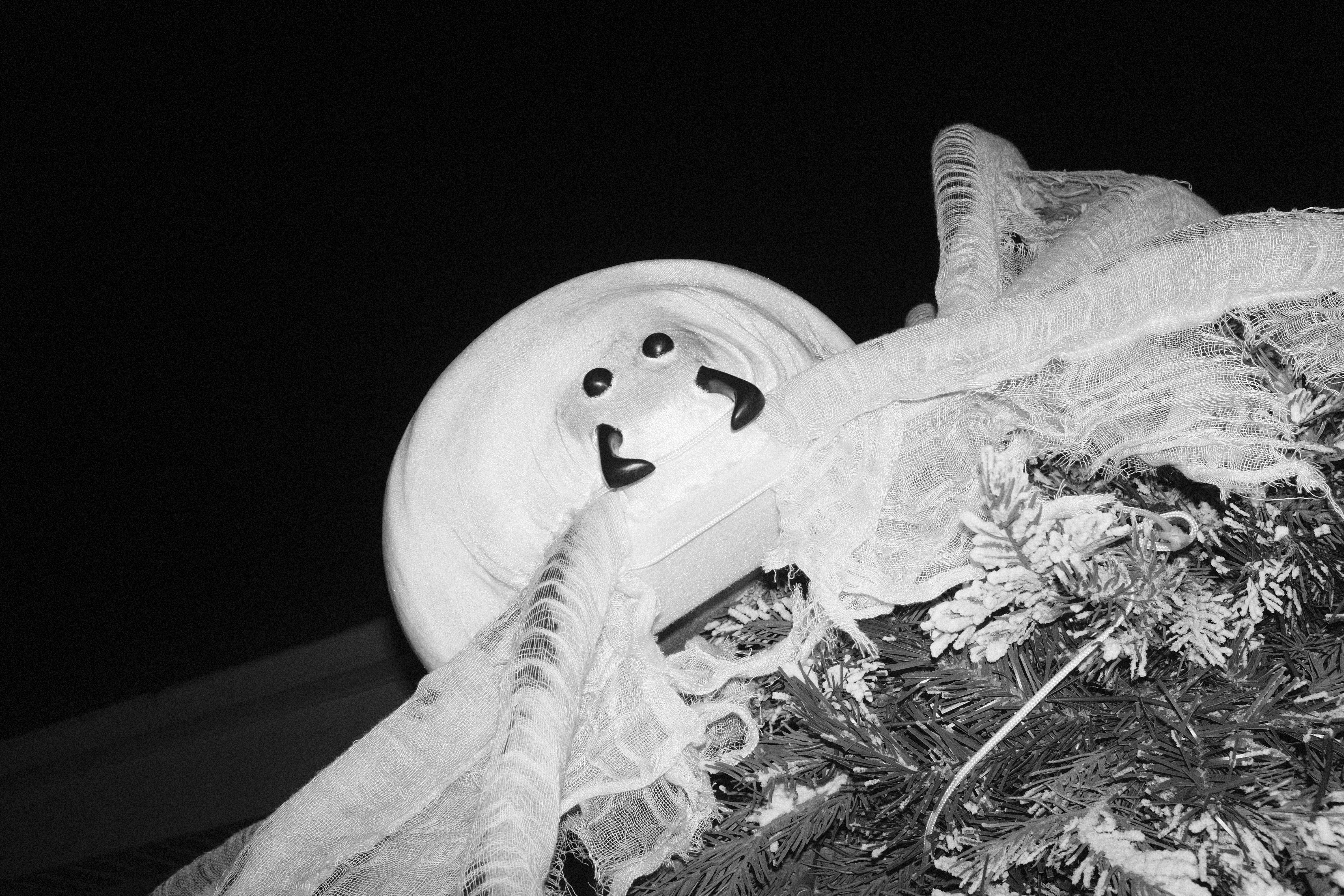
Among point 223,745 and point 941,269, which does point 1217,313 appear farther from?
point 223,745

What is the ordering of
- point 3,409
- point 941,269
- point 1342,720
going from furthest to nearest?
1. point 3,409
2. point 941,269
3. point 1342,720

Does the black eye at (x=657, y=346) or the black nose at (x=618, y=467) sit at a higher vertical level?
the black eye at (x=657, y=346)

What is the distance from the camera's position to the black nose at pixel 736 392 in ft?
1.28

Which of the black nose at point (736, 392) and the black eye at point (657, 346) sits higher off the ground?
the black eye at point (657, 346)

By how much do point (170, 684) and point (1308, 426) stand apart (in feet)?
4.79

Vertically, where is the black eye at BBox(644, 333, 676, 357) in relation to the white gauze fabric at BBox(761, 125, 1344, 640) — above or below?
above

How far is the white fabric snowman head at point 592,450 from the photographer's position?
0.40 m

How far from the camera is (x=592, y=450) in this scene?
42cm

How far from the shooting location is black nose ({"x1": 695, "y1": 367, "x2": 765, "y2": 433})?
0.39m

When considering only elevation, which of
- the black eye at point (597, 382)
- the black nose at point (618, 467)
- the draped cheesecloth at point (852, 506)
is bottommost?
the draped cheesecloth at point (852, 506)

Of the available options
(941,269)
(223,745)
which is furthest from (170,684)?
(941,269)

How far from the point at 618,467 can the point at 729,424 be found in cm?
5

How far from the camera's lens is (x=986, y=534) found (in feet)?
1.19

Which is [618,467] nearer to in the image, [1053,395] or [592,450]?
[592,450]
